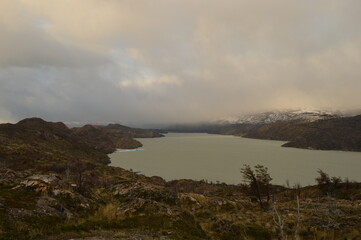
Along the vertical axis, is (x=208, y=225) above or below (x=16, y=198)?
below

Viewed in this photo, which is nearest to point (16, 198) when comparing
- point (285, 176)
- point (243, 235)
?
point (243, 235)

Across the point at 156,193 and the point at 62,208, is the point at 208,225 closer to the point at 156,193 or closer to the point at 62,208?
the point at 156,193

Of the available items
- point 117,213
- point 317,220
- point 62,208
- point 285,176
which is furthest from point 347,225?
point 285,176

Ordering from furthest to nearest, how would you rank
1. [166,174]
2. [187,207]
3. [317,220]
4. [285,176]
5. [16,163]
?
[166,174] → [285,176] → [16,163] → [187,207] → [317,220]

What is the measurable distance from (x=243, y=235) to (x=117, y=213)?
663 inches

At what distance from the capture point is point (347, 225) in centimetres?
2408

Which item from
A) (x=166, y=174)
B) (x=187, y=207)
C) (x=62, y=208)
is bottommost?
(x=166, y=174)

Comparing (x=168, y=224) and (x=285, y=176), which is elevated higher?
(x=168, y=224)

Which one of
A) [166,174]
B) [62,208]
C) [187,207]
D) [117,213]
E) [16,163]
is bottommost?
[166,174]

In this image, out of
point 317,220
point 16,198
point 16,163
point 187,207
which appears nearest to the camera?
point 16,198

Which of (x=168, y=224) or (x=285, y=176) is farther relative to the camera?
(x=285, y=176)

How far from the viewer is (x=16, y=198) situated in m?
22.6

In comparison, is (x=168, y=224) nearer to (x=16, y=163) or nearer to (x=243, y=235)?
(x=243, y=235)

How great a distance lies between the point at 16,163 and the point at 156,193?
13614 centimetres
